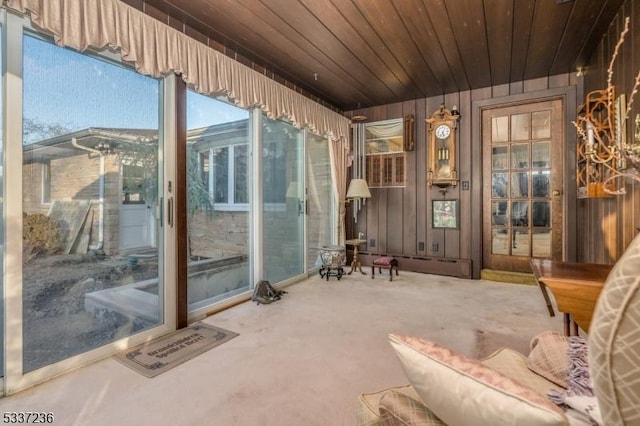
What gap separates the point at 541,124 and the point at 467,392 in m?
4.32

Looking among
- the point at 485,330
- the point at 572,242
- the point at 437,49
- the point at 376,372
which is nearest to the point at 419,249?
the point at 572,242

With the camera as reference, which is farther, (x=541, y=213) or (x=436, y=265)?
(x=436, y=265)

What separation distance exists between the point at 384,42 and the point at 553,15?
1.32 metres

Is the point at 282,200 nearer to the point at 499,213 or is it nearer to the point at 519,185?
the point at 499,213

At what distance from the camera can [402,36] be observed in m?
2.81

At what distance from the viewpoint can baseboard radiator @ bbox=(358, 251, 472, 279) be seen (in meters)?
4.16

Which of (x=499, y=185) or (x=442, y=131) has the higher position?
(x=442, y=131)

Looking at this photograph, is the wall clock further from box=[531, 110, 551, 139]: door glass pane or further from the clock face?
box=[531, 110, 551, 139]: door glass pane

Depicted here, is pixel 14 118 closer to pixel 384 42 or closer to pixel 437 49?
pixel 384 42

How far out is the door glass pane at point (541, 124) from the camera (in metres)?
3.84

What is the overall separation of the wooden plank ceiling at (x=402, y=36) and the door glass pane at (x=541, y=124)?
0.46 meters

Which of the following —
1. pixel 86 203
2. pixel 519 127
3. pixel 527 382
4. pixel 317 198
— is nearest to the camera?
pixel 527 382

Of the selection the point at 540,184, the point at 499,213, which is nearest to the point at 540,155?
the point at 540,184

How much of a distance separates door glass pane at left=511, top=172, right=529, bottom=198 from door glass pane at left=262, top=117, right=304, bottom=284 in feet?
8.88
